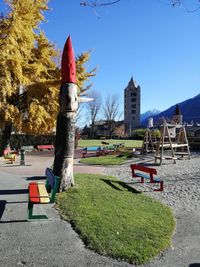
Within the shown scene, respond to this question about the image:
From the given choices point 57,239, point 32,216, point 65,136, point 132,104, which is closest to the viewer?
point 57,239

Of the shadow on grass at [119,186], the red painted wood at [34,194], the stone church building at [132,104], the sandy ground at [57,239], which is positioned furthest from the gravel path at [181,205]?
the stone church building at [132,104]

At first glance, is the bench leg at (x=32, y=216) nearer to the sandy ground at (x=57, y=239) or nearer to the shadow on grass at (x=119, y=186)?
the sandy ground at (x=57, y=239)

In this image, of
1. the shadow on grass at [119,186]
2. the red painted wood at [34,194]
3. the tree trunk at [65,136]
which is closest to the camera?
the red painted wood at [34,194]

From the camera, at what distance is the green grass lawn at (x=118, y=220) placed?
16.3 feet

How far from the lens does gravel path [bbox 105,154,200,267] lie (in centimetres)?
475

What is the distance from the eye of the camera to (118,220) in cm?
627

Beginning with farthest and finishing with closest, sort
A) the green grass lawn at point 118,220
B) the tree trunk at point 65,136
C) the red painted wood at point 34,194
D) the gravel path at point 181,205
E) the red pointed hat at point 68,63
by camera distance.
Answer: the red pointed hat at point 68,63 → the tree trunk at point 65,136 → the red painted wood at point 34,194 → the green grass lawn at point 118,220 → the gravel path at point 181,205

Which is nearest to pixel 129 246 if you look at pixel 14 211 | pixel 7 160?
pixel 14 211

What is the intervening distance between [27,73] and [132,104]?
4291 inches

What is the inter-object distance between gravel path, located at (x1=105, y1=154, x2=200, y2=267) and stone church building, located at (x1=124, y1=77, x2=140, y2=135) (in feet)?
354

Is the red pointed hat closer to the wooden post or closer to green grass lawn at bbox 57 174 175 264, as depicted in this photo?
the wooden post

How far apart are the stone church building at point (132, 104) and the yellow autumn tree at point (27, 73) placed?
102m

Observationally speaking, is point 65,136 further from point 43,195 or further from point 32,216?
point 32,216

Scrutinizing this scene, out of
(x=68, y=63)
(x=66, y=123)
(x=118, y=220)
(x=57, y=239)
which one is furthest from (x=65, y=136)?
(x=57, y=239)
